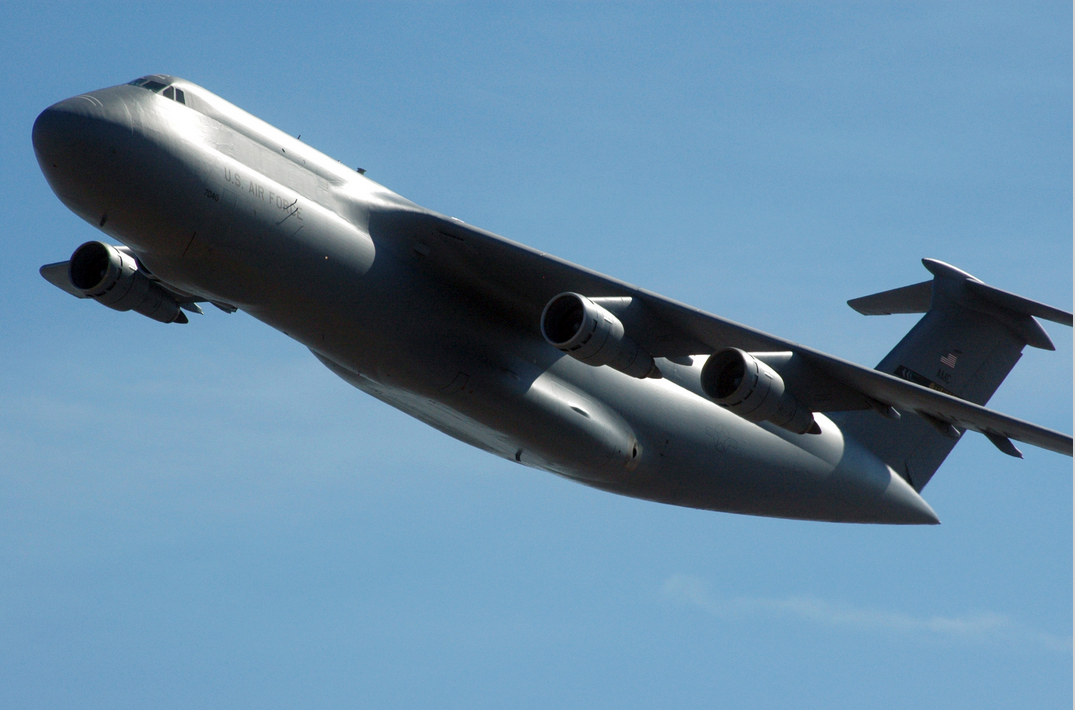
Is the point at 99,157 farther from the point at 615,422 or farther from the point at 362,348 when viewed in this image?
the point at 615,422

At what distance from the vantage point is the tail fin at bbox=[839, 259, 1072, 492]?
66.5 feet

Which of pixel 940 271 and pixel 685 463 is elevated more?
pixel 940 271

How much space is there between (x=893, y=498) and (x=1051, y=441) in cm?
477

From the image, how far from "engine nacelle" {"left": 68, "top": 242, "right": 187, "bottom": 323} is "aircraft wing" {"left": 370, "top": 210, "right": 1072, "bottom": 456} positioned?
4107mm

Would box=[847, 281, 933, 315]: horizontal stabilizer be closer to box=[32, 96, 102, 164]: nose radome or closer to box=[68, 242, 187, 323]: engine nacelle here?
box=[68, 242, 187, 323]: engine nacelle

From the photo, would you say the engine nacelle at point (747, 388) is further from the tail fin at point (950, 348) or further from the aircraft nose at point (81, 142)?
the aircraft nose at point (81, 142)

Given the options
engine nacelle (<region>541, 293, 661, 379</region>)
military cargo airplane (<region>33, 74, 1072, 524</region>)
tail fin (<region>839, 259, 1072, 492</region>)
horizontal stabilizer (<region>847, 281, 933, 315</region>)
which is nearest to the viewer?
military cargo airplane (<region>33, 74, 1072, 524</region>)

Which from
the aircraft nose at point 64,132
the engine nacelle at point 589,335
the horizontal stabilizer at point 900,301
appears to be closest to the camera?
the aircraft nose at point 64,132

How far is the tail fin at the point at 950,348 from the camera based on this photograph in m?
20.3

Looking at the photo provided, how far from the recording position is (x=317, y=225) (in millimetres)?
14492

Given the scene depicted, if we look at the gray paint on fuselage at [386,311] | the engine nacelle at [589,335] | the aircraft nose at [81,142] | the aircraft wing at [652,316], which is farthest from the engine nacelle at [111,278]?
the engine nacelle at [589,335]

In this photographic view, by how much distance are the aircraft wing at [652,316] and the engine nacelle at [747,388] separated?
456 mm

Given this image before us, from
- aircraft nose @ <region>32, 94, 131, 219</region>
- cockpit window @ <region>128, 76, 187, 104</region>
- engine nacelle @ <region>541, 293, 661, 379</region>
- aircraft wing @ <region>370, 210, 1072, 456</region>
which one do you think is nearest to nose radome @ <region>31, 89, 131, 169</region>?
aircraft nose @ <region>32, 94, 131, 219</region>

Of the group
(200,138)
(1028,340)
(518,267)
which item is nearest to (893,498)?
(1028,340)
